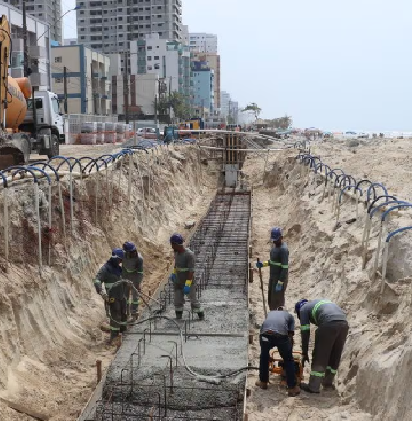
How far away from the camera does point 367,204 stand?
9.45m

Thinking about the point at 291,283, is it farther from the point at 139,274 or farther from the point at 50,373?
the point at 50,373

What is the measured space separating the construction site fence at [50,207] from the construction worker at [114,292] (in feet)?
3.15

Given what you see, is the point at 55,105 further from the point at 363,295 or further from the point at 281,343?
the point at 281,343

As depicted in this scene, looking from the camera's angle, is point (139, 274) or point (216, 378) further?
point (139, 274)

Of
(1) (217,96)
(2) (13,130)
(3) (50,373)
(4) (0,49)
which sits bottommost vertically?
(3) (50,373)

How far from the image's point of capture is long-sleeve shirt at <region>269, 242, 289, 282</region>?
8875 mm

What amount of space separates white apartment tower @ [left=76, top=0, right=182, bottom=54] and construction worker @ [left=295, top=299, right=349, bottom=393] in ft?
332

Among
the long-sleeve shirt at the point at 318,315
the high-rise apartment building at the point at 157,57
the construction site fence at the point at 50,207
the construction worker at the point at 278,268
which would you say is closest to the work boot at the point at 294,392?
the long-sleeve shirt at the point at 318,315

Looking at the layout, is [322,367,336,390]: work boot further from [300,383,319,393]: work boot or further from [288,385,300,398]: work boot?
[288,385,300,398]: work boot

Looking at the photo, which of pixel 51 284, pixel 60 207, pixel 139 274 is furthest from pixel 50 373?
pixel 60 207

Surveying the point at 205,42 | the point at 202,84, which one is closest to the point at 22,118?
the point at 202,84

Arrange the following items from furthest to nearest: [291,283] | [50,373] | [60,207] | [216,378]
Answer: [291,283] < [60,207] < [50,373] < [216,378]

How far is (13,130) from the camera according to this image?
16.8 metres

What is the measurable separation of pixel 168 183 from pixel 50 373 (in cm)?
1285
